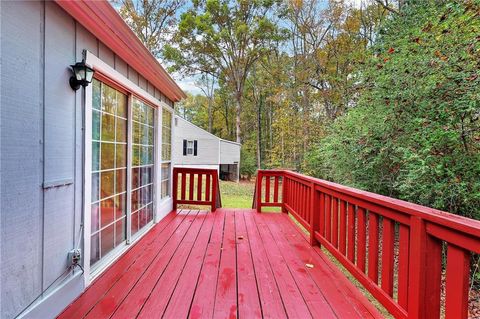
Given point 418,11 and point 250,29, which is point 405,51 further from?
point 250,29

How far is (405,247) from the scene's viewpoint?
1.70 metres

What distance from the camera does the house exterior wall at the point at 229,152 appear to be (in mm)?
19172

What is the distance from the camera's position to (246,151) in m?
24.4

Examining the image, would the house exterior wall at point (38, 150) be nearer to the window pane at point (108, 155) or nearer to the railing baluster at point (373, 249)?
the window pane at point (108, 155)

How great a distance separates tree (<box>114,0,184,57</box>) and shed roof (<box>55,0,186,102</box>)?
9354mm

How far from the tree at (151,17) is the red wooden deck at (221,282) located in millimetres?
11038

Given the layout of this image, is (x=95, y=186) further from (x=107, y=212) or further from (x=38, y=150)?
(x=38, y=150)

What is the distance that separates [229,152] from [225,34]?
816 centimetres

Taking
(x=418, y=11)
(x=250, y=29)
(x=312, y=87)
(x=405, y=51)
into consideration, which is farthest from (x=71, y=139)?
(x=250, y=29)

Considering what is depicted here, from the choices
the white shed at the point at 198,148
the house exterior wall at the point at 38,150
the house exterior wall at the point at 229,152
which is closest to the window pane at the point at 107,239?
the house exterior wall at the point at 38,150

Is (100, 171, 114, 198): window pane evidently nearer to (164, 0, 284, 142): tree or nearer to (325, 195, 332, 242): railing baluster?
(325, 195, 332, 242): railing baluster

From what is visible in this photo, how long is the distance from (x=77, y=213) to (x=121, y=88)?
5.09ft

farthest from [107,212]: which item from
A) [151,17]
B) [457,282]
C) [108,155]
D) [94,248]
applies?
[151,17]

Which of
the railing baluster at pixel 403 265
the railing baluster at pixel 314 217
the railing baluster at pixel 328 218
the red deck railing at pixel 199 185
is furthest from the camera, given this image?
the red deck railing at pixel 199 185
